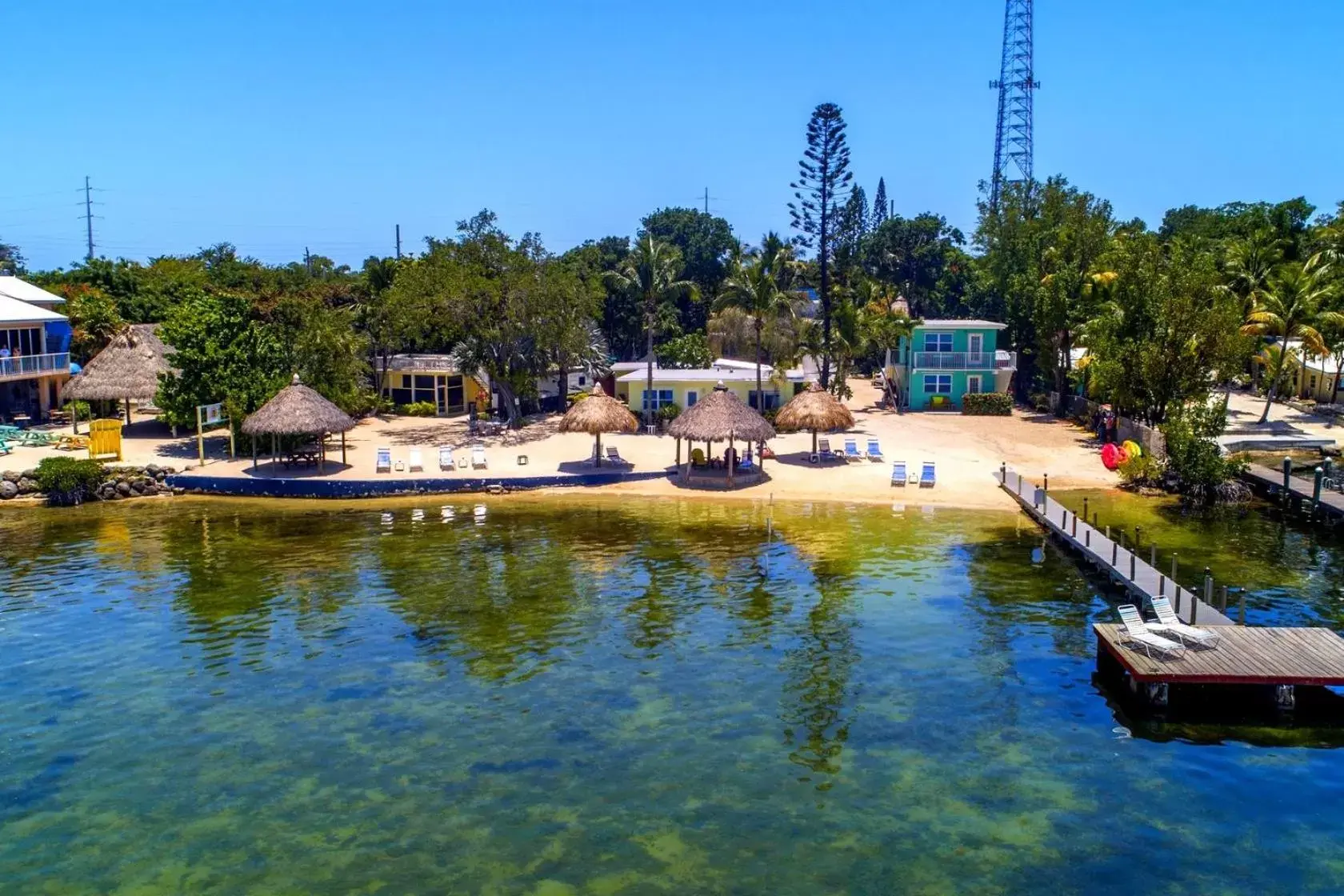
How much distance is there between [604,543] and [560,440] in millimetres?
15129

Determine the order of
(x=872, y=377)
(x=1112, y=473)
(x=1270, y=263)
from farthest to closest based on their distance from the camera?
1. (x=872, y=377)
2. (x=1270, y=263)
3. (x=1112, y=473)

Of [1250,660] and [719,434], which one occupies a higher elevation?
[719,434]

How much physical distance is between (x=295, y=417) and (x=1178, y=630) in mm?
28986

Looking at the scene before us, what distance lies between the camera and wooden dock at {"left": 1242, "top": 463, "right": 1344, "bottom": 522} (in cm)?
3216

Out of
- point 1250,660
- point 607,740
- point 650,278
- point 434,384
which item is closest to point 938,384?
point 650,278

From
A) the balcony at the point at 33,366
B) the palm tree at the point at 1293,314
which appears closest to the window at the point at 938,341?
the palm tree at the point at 1293,314

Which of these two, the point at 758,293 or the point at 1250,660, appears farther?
the point at 758,293

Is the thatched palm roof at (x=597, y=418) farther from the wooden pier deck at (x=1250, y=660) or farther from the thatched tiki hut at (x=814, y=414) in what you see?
the wooden pier deck at (x=1250, y=660)

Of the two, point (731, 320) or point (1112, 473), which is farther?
point (731, 320)

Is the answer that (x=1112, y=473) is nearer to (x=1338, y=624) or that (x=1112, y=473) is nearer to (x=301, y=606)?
(x=1338, y=624)

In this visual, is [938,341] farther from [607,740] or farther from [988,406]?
[607,740]

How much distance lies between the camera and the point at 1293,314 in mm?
45906

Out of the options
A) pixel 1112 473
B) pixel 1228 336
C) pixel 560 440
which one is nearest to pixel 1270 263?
pixel 1228 336

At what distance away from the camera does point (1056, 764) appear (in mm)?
16594
